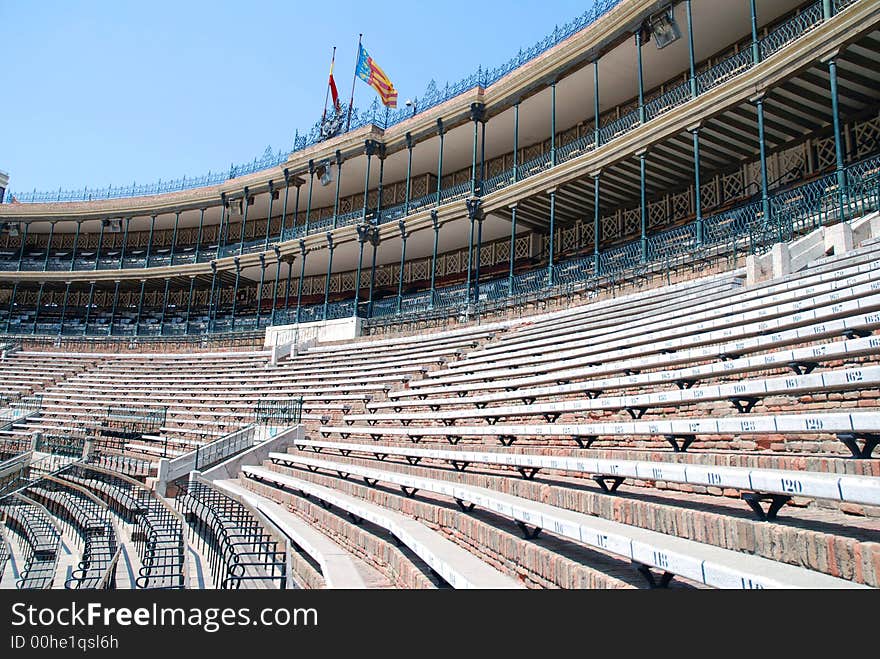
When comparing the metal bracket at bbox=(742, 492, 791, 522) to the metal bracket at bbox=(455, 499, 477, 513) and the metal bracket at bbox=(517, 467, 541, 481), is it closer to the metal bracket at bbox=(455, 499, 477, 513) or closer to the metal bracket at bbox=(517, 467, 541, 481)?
the metal bracket at bbox=(455, 499, 477, 513)

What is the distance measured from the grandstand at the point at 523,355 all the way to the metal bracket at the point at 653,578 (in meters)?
0.04

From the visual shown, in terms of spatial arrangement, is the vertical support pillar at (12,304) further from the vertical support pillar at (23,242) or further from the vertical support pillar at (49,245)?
the vertical support pillar at (49,245)

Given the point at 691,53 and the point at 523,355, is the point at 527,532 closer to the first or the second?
the point at 523,355

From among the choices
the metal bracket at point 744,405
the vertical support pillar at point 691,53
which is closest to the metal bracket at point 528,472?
the metal bracket at point 744,405

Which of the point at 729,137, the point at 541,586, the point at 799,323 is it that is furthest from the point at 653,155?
the point at 541,586

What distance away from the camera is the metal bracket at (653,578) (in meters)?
3.63

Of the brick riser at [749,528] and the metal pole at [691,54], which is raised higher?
the metal pole at [691,54]

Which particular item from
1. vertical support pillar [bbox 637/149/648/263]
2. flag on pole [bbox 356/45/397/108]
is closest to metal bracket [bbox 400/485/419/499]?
vertical support pillar [bbox 637/149/648/263]

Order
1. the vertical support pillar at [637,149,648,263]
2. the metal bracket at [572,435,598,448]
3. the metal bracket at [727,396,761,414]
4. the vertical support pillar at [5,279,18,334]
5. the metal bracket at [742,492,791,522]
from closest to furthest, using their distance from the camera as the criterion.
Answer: the metal bracket at [742,492,791,522], the metal bracket at [727,396,761,414], the metal bracket at [572,435,598,448], the vertical support pillar at [637,149,648,263], the vertical support pillar at [5,279,18,334]

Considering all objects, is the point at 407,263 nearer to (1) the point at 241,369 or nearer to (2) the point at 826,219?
(1) the point at 241,369

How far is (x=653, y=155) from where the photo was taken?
19359 mm

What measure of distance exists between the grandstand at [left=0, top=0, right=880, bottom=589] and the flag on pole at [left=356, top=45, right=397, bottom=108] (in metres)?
1.68

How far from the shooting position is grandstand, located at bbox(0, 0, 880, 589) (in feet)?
15.3

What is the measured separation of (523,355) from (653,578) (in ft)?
31.1
